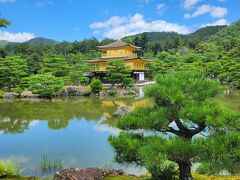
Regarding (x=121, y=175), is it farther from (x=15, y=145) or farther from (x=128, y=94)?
(x=128, y=94)

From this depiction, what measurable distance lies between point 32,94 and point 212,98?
2296 centimetres

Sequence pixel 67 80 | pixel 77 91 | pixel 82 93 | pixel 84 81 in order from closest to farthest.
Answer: pixel 82 93, pixel 77 91, pixel 67 80, pixel 84 81

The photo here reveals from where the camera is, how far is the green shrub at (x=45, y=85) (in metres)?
23.4

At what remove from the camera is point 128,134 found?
10.7ft

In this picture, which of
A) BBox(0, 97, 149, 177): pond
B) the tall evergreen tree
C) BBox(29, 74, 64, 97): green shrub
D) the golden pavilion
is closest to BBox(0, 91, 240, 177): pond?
BBox(0, 97, 149, 177): pond

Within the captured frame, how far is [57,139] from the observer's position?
898 cm

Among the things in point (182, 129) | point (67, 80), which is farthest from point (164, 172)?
point (67, 80)

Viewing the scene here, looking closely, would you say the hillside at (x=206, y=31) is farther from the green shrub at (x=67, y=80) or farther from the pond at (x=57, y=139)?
the pond at (x=57, y=139)

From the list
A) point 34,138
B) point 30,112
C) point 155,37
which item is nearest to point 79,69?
point 30,112

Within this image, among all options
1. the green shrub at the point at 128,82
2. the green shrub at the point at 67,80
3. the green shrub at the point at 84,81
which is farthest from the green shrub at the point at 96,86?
the green shrub at the point at 67,80

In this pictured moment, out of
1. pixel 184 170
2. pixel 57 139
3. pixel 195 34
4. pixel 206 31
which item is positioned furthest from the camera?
pixel 195 34

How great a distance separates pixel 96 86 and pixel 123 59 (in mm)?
6791

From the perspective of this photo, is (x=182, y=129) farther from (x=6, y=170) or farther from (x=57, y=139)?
(x=57, y=139)

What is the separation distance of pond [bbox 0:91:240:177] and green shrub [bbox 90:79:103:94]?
9.53m
